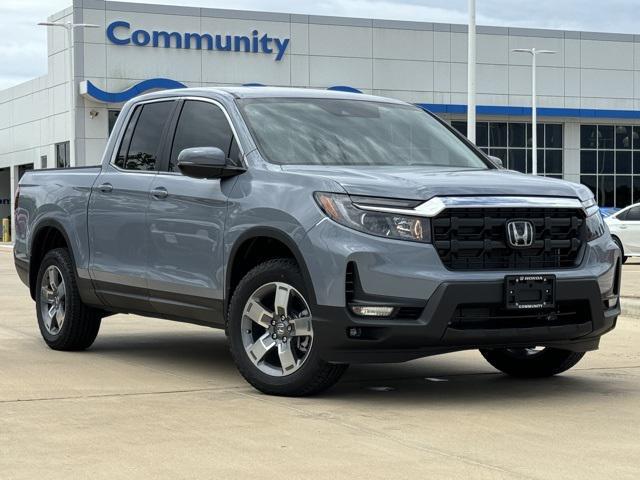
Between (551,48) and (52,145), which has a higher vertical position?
(551,48)

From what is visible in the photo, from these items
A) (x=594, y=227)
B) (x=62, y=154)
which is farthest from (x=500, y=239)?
(x=62, y=154)

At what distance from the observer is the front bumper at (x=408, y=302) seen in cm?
746

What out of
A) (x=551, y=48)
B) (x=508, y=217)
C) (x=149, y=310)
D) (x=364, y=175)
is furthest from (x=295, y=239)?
(x=551, y=48)

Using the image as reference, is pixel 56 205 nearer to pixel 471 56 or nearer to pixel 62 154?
pixel 471 56

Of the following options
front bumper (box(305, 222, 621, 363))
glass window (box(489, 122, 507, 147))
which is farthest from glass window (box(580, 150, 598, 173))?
front bumper (box(305, 222, 621, 363))

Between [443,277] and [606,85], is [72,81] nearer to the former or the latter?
[606,85]

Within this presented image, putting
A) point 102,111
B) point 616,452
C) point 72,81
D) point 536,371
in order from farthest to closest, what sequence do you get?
point 102,111, point 72,81, point 536,371, point 616,452

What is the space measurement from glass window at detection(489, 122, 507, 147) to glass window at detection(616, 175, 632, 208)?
21.6 feet

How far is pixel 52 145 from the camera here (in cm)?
5891

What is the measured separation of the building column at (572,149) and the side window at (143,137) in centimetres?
5444

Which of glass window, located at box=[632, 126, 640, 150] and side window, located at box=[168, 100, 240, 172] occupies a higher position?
glass window, located at box=[632, 126, 640, 150]

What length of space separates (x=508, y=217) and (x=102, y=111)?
49.0 meters

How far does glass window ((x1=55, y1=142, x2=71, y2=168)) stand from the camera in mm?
57331

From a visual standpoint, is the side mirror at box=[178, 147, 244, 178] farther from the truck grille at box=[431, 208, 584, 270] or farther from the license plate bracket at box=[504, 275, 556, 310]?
the license plate bracket at box=[504, 275, 556, 310]
